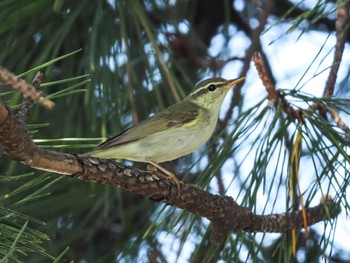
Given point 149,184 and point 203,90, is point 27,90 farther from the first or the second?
point 203,90

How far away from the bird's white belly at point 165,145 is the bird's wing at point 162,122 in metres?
0.02

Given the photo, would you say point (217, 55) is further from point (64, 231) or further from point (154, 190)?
point (154, 190)

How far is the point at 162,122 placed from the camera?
2553 millimetres

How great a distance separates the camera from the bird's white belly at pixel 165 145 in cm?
242

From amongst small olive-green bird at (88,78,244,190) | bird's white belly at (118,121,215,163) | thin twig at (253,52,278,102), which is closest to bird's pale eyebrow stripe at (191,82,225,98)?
small olive-green bird at (88,78,244,190)

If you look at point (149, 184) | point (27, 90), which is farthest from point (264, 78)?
point (27, 90)

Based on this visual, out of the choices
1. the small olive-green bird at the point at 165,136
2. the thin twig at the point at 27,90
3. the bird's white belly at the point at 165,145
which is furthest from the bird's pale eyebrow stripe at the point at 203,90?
the thin twig at the point at 27,90

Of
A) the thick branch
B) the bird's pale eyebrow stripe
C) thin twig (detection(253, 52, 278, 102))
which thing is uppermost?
the bird's pale eyebrow stripe

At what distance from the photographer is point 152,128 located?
2.50 m

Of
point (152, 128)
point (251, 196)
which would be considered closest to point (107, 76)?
point (152, 128)

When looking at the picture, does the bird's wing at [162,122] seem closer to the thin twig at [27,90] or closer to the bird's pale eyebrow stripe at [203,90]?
the bird's pale eyebrow stripe at [203,90]

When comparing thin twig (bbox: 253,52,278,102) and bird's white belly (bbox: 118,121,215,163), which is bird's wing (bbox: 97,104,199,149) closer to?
bird's white belly (bbox: 118,121,215,163)

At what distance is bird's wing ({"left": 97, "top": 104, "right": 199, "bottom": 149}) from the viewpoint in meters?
2.41

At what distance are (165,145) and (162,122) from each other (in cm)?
13
